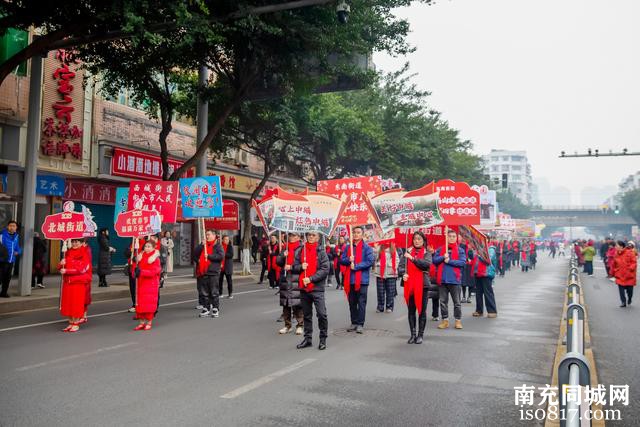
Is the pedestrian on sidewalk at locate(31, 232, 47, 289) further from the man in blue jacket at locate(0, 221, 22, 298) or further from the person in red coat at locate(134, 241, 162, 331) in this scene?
the person in red coat at locate(134, 241, 162, 331)

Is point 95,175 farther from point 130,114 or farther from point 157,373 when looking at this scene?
point 157,373

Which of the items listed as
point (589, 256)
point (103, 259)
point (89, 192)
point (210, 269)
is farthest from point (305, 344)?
point (589, 256)

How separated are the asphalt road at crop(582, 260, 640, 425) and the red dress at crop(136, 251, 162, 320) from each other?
7.34 m

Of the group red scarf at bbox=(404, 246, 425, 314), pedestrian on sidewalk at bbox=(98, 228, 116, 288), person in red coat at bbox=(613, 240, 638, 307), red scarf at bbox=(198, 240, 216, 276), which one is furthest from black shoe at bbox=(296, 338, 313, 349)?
pedestrian on sidewalk at bbox=(98, 228, 116, 288)

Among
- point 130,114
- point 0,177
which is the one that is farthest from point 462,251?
point 130,114

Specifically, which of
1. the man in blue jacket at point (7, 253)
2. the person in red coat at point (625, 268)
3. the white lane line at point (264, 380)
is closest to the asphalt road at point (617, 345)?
the person in red coat at point (625, 268)

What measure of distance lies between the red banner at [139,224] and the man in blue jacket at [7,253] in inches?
158

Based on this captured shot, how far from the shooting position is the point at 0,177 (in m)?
17.8

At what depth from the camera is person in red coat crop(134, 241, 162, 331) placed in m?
9.80

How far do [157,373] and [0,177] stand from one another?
48.0 ft

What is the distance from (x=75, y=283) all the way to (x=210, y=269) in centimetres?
264

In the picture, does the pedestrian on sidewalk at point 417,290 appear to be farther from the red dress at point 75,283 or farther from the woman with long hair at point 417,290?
the red dress at point 75,283

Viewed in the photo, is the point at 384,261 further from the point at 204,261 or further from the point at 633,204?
the point at 633,204

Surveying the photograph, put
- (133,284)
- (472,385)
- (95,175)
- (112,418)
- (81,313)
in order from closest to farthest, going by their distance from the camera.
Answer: (112,418) < (472,385) < (81,313) < (133,284) < (95,175)
